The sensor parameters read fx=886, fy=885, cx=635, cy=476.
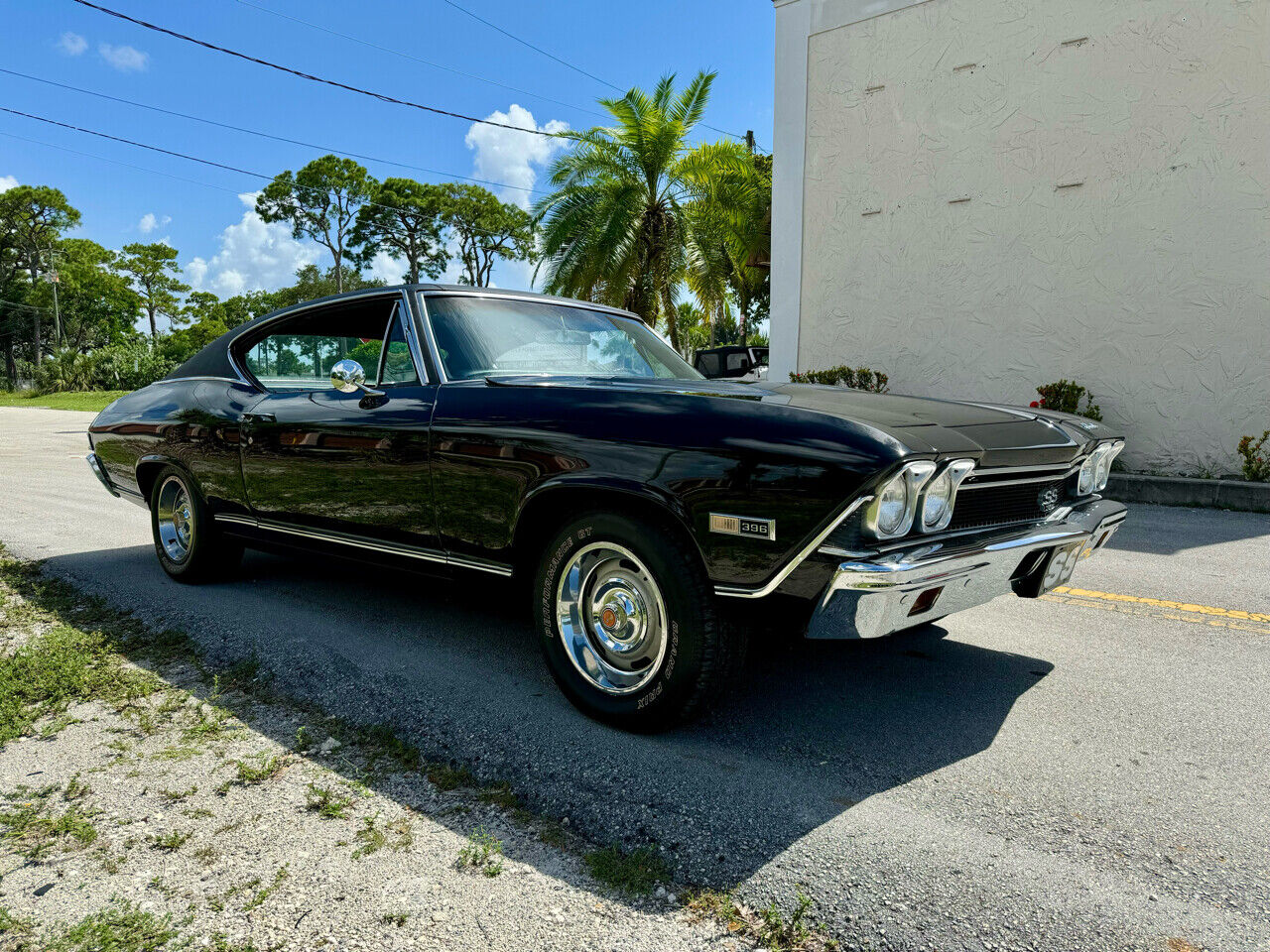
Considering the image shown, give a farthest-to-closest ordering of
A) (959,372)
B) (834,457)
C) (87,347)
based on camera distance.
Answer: (87,347) < (959,372) < (834,457)

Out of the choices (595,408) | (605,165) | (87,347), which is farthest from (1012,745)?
(87,347)

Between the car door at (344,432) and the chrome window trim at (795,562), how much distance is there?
1.33m

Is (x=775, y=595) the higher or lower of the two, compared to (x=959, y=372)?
lower

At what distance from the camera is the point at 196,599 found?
4.53m

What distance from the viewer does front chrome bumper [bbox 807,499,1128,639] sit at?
2.38 meters

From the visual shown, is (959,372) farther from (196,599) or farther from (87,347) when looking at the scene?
(87,347)

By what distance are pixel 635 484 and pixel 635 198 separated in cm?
1704

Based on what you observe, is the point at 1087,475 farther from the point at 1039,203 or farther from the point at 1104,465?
the point at 1039,203

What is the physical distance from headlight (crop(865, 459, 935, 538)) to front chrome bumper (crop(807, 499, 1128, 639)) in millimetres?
70

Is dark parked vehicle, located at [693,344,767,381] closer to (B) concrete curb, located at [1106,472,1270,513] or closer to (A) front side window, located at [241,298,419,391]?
(A) front side window, located at [241,298,419,391]

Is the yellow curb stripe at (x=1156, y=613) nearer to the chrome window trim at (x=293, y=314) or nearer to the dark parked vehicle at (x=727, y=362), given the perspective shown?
the dark parked vehicle at (x=727, y=362)

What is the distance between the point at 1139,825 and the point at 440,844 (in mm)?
1805

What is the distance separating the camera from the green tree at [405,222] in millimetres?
48781

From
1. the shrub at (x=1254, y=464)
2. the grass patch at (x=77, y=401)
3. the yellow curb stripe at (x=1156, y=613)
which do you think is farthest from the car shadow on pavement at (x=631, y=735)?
the grass patch at (x=77, y=401)
